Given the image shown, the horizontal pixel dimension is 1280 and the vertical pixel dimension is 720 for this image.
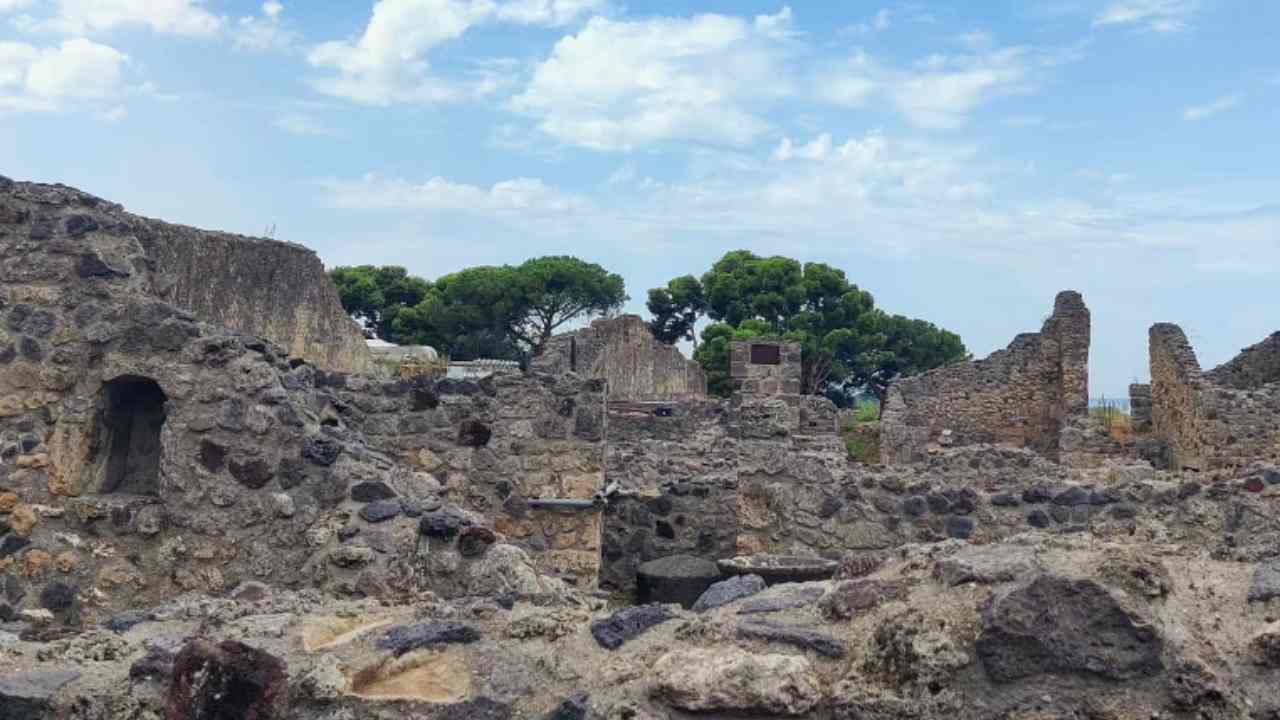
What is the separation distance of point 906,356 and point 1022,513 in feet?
140

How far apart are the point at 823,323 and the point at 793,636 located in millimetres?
44984

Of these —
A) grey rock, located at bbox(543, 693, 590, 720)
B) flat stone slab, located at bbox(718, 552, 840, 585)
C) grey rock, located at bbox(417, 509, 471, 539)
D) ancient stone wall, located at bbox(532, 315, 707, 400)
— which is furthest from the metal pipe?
ancient stone wall, located at bbox(532, 315, 707, 400)

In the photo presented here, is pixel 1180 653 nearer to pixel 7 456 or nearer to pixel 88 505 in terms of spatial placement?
pixel 88 505

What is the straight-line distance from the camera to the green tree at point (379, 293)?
4759 centimetres

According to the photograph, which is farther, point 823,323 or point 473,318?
point 823,323

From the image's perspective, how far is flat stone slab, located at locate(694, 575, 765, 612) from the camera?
3.15 m

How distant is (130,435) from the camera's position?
5.84 m

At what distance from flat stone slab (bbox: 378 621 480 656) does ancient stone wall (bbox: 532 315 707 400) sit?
15507mm

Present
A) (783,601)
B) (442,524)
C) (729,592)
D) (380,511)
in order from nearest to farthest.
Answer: (783,601), (729,592), (442,524), (380,511)

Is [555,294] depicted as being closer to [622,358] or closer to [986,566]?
[622,358]

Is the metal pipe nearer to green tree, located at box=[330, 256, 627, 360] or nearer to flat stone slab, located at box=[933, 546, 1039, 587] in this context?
flat stone slab, located at box=[933, 546, 1039, 587]

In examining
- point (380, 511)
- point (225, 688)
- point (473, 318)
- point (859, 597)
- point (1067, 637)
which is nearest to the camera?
point (1067, 637)

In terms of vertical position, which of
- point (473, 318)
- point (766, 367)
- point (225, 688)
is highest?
point (473, 318)

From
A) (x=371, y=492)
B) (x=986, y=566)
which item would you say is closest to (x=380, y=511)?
(x=371, y=492)
